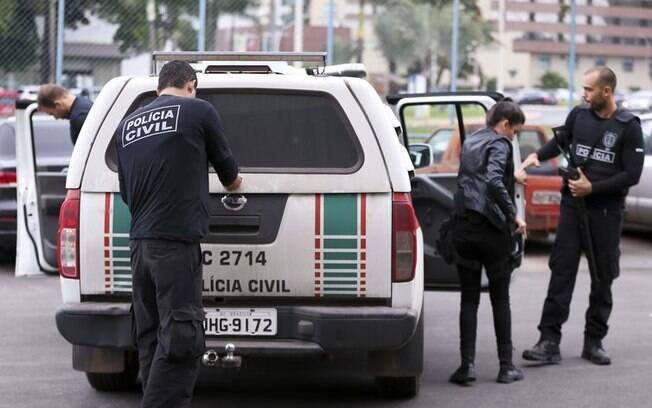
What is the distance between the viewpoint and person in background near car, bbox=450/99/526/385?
7.13m

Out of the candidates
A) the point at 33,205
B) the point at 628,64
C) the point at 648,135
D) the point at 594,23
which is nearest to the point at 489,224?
the point at 33,205

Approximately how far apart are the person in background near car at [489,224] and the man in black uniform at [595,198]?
0.66 m

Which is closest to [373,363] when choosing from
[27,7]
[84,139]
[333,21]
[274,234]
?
[274,234]

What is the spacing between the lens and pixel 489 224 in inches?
284

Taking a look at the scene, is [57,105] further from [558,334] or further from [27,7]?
[27,7]

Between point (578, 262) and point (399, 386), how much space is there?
1.80 metres

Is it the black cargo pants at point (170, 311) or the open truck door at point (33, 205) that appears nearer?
the black cargo pants at point (170, 311)

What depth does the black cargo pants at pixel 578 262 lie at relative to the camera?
801 centimetres

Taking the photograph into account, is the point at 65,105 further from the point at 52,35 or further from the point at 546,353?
the point at 52,35

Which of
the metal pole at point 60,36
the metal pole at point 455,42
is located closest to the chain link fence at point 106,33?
the metal pole at point 60,36

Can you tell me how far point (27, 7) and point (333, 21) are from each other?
488 cm

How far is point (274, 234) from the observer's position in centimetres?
607

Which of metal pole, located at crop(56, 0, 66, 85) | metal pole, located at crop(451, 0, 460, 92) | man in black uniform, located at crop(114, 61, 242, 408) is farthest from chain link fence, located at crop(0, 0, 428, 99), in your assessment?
man in black uniform, located at crop(114, 61, 242, 408)

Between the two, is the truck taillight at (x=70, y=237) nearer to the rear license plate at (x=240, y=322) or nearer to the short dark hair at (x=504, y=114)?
the rear license plate at (x=240, y=322)
